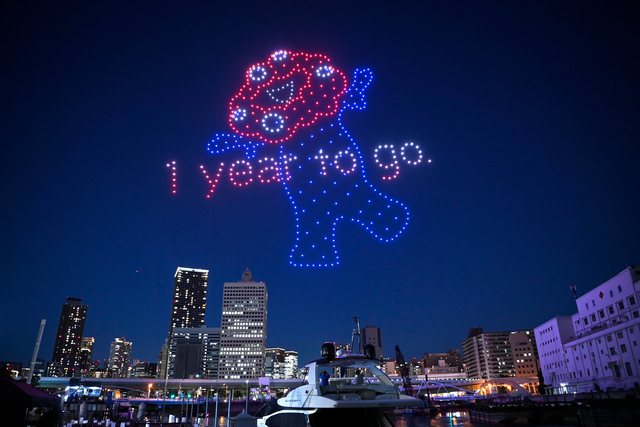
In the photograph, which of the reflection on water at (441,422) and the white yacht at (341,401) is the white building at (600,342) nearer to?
the reflection on water at (441,422)

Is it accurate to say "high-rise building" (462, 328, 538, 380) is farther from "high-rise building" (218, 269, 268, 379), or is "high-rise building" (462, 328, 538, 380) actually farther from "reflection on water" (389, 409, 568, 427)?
"reflection on water" (389, 409, 568, 427)

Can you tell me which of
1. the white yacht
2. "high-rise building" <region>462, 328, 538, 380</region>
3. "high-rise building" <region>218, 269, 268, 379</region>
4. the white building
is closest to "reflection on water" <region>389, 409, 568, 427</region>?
the white building

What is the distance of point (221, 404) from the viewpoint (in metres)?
108

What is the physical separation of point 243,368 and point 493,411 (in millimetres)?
153854

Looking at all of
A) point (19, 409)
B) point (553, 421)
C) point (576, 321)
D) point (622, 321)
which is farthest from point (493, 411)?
point (19, 409)

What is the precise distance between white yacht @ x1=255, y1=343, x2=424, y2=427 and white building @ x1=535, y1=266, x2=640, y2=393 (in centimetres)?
4229

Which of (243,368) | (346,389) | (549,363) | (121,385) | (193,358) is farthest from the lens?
(243,368)

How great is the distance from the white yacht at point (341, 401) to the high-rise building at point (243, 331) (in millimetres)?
180875

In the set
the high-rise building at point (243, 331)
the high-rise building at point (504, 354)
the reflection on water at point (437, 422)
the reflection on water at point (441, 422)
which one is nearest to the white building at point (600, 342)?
the reflection on water at point (441, 422)

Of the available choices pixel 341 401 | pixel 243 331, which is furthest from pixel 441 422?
pixel 243 331

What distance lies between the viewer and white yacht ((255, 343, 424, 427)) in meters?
11.3

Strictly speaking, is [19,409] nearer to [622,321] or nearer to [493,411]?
[493,411]

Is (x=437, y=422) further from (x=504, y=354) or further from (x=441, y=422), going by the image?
(x=504, y=354)

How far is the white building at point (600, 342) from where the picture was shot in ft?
141
